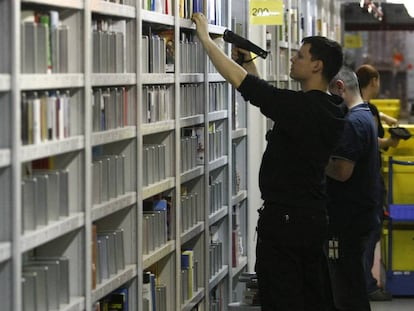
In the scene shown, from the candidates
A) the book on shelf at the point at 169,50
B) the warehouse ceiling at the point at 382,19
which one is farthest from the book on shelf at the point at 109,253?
the warehouse ceiling at the point at 382,19

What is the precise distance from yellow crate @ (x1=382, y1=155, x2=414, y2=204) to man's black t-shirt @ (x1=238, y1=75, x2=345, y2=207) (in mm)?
3587

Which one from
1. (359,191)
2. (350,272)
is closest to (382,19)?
(359,191)

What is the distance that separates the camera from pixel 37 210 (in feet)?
12.6

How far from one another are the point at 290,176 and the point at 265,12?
2304mm

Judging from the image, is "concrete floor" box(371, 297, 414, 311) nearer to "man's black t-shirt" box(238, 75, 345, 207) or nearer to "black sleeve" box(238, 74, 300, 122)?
"man's black t-shirt" box(238, 75, 345, 207)

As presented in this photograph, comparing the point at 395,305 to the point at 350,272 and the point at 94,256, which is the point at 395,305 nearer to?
the point at 350,272

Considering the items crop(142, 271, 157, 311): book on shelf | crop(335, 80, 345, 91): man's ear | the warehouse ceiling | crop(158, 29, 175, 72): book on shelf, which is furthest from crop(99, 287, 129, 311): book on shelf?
the warehouse ceiling

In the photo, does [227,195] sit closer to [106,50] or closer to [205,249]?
[205,249]

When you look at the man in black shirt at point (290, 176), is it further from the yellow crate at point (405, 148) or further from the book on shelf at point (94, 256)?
the yellow crate at point (405, 148)

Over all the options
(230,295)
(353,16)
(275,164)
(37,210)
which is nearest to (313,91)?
(275,164)

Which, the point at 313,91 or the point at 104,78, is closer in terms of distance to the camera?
the point at 104,78

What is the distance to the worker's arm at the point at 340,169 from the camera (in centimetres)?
641

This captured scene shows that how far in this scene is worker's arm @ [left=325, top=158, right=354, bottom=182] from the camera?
641cm

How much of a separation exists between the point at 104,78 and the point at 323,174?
1502 mm
